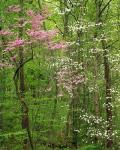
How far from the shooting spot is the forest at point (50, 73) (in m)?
14.0

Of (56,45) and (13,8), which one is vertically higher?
(13,8)

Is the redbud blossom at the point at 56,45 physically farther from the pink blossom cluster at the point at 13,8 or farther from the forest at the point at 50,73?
the pink blossom cluster at the point at 13,8

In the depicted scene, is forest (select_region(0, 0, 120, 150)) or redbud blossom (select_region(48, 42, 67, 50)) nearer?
forest (select_region(0, 0, 120, 150))

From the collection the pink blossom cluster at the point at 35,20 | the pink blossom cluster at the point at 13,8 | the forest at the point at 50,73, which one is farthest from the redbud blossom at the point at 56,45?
the pink blossom cluster at the point at 13,8

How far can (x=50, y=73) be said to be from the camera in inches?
896

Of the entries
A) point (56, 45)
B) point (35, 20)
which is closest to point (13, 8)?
point (35, 20)

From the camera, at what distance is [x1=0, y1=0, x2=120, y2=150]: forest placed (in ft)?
45.9

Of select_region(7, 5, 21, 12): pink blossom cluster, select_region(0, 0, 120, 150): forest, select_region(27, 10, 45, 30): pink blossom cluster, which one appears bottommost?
select_region(0, 0, 120, 150): forest

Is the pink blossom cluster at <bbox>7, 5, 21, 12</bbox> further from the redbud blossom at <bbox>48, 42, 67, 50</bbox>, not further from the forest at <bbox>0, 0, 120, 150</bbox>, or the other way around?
the redbud blossom at <bbox>48, 42, 67, 50</bbox>

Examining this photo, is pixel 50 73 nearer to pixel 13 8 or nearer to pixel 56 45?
pixel 56 45

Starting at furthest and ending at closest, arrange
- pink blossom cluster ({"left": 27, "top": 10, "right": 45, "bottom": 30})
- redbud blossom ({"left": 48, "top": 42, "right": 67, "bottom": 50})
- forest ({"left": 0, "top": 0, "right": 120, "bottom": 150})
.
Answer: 1. redbud blossom ({"left": 48, "top": 42, "right": 67, "bottom": 50})
2. forest ({"left": 0, "top": 0, "right": 120, "bottom": 150})
3. pink blossom cluster ({"left": 27, "top": 10, "right": 45, "bottom": 30})

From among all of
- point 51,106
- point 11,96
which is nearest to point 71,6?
point 51,106

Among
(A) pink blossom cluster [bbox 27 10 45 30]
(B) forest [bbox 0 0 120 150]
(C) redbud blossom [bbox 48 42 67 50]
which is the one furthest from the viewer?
(C) redbud blossom [bbox 48 42 67 50]

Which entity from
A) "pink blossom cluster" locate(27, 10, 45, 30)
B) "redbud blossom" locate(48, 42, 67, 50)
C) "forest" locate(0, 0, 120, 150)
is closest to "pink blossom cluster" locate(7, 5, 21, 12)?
"forest" locate(0, 0, 120, 150)
